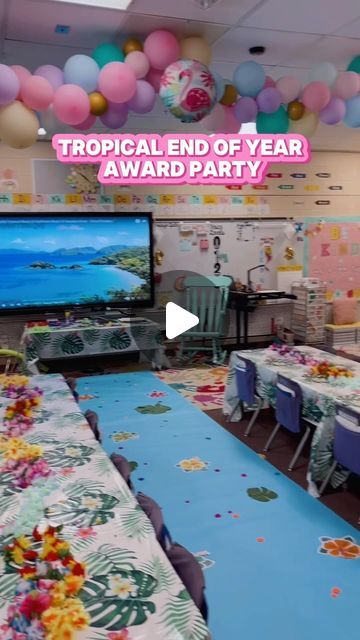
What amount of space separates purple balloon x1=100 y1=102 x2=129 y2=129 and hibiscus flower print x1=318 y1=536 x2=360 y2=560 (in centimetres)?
320

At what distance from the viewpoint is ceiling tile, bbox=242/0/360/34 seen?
3225 mm

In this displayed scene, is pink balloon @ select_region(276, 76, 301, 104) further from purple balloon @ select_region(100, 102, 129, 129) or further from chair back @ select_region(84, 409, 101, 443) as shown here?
chair back @ select_region(84, 409, 101, 443)

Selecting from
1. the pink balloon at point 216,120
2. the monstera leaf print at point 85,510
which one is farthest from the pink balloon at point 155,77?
the monstera leaf print at point 85,510

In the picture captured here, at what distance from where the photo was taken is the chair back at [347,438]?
2.79 m

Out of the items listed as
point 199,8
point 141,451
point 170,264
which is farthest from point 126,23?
point 170,264

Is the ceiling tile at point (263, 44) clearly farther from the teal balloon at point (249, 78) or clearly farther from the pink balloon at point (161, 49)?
the pink balloon at point (161, 49)

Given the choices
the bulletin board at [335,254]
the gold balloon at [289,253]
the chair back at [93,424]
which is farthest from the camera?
the bulletin board at [335,254]

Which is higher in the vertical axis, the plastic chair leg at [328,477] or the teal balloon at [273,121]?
the teal balloon at [273,121]

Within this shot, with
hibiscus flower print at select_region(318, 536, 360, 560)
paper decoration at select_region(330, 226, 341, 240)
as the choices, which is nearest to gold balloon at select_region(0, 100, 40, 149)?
hibiscus flower print at select_region(318, 536, 360, 560)

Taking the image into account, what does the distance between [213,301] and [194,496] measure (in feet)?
12.5

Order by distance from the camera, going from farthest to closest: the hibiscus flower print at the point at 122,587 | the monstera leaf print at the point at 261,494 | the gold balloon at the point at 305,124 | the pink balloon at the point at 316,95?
the gold balloon at the point at 305,124, the pink balloon at the point at 316,95, the monstera leaf print at the point at 261,494, the hibiscus flower print at the point at 122,587

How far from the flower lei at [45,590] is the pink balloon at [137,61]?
3104mm

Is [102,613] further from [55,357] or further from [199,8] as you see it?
[55,357]

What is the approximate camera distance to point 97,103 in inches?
149
